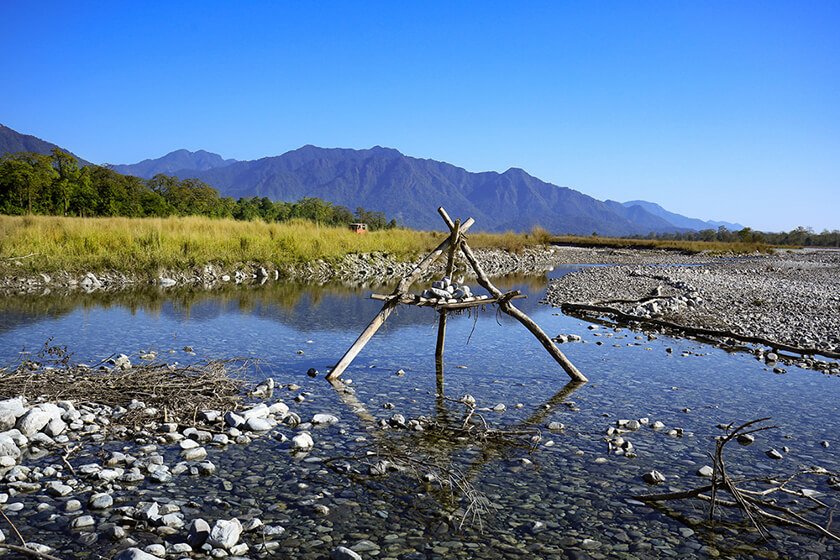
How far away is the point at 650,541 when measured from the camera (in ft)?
18.6

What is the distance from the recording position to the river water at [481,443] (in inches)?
222

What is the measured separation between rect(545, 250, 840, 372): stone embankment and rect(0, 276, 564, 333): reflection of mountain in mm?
3865

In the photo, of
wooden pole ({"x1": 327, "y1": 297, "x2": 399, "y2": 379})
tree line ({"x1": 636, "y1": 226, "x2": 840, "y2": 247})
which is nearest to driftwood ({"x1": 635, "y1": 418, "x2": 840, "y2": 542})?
wooden pole ({"x1": 327, "y1": 297, "x2": 399, "y2": 379})

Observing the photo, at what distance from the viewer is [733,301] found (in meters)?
22.9

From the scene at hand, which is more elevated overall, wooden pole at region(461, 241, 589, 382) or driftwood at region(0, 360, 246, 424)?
wooden pole at region(461, 241, 589, 382)

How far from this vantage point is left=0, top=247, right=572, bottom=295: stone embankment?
23094 mm

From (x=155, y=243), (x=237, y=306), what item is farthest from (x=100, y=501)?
(x=155, y=243)

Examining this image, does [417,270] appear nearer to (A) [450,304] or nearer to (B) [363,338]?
(A) [450,304]

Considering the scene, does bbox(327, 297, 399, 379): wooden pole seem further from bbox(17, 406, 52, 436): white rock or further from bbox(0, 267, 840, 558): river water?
bbox(17, 406, 52, 436): white rock

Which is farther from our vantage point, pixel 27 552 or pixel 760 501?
pixel 760 501

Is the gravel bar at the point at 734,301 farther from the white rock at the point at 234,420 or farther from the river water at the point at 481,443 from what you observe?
the white rock at the point at 234,420

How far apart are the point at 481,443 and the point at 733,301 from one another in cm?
1850

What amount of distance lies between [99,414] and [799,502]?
859 centimetres

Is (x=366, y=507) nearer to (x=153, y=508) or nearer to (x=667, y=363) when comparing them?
(x=153, y=508)
